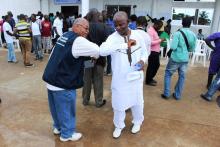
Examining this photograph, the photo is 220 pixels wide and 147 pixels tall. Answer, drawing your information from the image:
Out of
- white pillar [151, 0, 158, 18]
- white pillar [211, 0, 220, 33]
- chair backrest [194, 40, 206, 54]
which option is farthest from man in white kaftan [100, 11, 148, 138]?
white pillar [151, 0, 158, 18]

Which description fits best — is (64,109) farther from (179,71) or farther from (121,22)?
(179,71)

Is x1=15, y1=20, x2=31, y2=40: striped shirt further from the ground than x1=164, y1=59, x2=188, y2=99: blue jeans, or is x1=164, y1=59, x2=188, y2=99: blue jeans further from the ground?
x1=15, y1=20, x2=31, y2=40: striped shirt

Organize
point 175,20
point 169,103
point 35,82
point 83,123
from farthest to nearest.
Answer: point 175,20 < point 35,82 < point 169,103 < point 83,123

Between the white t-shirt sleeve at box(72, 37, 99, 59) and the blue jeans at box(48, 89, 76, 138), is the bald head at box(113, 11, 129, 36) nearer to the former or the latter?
the white t-shirt sleeve at box(72, 37, 99, 59)

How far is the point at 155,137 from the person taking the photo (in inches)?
131

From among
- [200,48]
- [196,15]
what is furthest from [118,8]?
[200,48]

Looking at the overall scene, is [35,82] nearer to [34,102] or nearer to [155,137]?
[34,102]

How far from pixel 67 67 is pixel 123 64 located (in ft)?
2.25

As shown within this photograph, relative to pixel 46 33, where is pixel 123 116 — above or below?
below

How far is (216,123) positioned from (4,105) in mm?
3680

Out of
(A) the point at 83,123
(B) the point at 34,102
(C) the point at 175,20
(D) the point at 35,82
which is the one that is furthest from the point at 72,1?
(A) the point at 83,123

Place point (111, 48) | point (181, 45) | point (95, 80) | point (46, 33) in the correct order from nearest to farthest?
point (111, 48) → point (95, 80) → point (181, 45) → point (46, 33)

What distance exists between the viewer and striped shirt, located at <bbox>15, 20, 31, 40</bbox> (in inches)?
274

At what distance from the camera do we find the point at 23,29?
7.02 m
